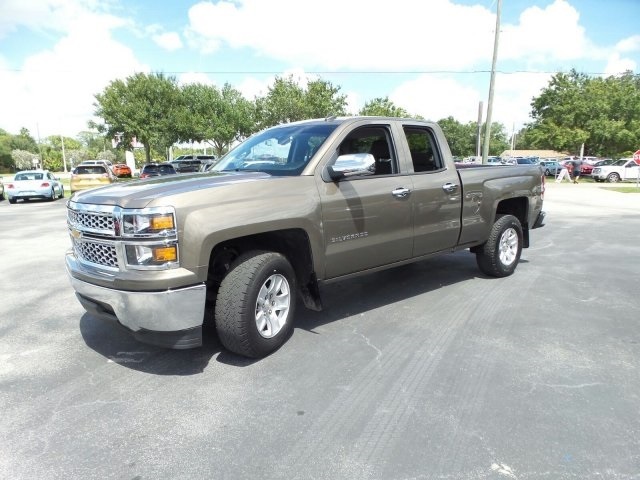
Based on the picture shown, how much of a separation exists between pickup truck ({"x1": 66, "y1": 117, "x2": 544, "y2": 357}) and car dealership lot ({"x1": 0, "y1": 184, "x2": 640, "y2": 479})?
18.8 inches

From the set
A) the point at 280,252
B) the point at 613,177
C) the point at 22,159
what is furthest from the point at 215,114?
the point at 22,159

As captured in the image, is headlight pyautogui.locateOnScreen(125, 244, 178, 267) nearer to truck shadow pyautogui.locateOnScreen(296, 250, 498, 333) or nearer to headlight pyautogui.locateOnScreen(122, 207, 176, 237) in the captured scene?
headlight pyautogui.locateOnScreen(122, 207, 176, 237)

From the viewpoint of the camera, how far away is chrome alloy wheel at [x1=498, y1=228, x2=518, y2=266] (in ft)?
20.3

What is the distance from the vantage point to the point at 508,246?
6.32 meters

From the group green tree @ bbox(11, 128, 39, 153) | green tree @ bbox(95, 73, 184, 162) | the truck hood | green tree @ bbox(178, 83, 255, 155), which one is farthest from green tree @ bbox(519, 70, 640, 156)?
green tree @ bbox(11, 128, 39, 153)

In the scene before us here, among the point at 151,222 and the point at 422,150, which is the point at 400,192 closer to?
the point at 422,150

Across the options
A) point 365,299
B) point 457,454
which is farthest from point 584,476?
point 365,299

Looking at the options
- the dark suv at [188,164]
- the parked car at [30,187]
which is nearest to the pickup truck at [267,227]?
the parked car at [30,187]

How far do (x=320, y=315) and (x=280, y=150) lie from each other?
174cm

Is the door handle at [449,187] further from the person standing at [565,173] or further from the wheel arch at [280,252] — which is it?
the person standing at [565,173]

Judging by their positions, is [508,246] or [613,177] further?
[613,177]

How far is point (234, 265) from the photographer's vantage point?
11.9 ft

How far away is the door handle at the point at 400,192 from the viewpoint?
14.9 feet

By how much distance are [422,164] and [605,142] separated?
145 feet
